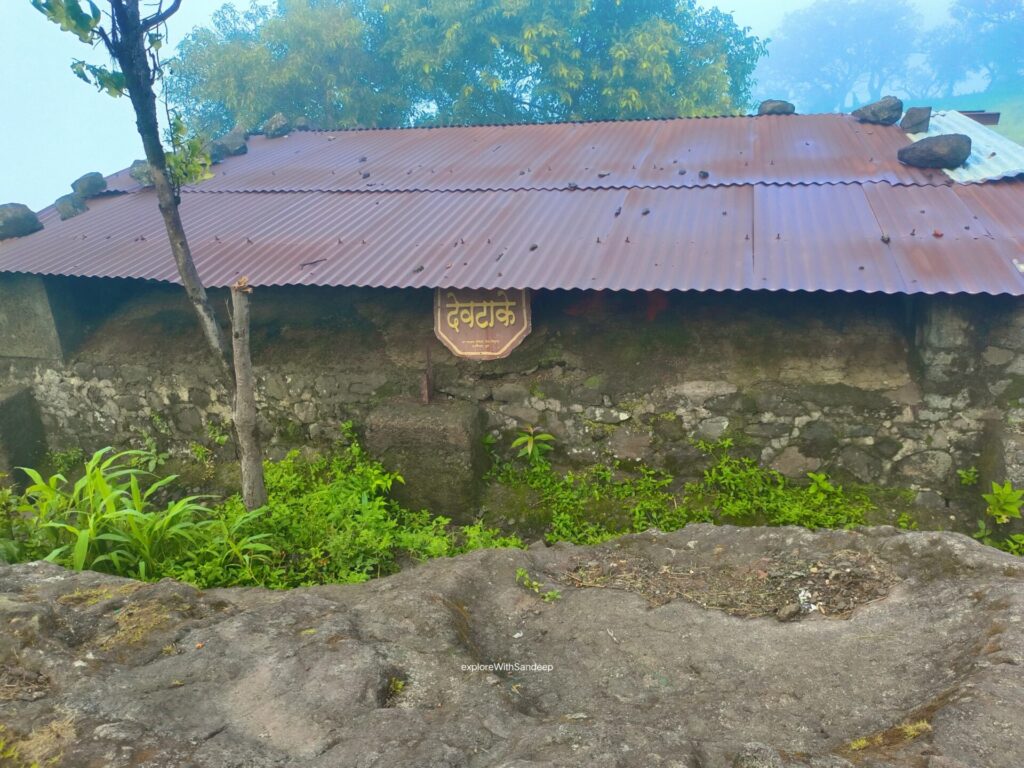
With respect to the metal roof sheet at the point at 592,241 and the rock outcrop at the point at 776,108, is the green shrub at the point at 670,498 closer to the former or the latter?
the metal roof sheet at the point at 592,241

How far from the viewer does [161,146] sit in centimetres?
422

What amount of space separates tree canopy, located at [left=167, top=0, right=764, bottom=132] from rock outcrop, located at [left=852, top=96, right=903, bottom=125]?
655 centimetres

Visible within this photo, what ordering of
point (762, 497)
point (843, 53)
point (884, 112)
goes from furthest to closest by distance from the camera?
point (843, 53), point (884, 112), point (762, 497)

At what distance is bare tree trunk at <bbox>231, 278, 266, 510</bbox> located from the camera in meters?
4.16

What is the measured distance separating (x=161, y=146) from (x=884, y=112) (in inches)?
270

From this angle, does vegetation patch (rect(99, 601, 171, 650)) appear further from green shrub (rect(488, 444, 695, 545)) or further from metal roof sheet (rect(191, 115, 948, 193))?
metal roof sheet (rect(191, 115, 948, 193))

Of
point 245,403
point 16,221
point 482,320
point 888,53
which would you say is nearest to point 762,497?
point 482,320

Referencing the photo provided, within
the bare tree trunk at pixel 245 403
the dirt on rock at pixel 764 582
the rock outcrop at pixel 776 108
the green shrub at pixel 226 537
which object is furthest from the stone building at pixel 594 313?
the dirt on rock at pixel 764 582

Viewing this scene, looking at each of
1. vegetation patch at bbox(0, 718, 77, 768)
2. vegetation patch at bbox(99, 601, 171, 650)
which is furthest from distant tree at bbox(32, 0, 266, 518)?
vegetation patch at bbox(0, 718, 77, 768)

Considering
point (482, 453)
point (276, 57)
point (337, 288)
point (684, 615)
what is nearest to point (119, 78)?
point (337, 288)

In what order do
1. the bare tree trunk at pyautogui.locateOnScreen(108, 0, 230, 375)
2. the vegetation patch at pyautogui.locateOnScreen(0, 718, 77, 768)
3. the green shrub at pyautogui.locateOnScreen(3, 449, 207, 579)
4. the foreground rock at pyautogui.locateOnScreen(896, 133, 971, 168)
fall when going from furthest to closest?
the foreground rock at pyautogui.locateOnScreen(896, 133, 971, 168), the bare tree trunk at pyautogui.locateOnScreen(108, 0, 230, 375), the green shrub at pyautogui.locateOnScreen(3, 449, 207, 579), the vegetation patch at pyautogui.locateOnScreen(0, 718, 77, 768)

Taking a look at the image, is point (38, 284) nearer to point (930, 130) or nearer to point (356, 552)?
point (356, 552)

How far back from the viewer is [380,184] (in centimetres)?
697

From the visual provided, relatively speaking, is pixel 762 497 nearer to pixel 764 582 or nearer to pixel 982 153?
pixel 764 582
